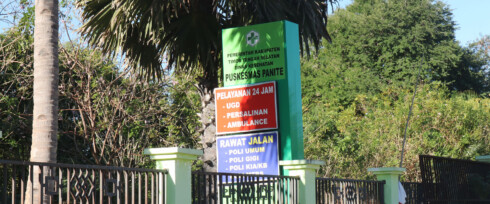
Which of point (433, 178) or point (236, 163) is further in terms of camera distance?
point (433, 178)

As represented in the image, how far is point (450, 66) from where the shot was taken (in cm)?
3669

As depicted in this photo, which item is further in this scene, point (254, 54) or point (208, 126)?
point (208, 126)

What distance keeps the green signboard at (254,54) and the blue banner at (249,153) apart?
0.98 meters

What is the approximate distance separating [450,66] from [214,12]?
26.3 metres

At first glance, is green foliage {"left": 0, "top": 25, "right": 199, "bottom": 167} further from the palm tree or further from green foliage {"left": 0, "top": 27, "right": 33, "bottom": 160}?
the palm tree

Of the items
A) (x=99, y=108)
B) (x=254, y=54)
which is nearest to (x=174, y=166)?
(x=254, y=54)

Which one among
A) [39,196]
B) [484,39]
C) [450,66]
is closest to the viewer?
[39,196]

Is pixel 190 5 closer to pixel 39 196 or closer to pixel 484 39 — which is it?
pixel 39 196

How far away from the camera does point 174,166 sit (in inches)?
274

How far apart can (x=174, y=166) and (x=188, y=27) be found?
6302mm

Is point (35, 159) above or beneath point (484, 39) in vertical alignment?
beneath

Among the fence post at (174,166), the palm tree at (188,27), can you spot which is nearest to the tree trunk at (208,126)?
Result: the palm tree at (188,27)

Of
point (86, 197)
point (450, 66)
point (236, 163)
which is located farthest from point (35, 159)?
point (450, 66)

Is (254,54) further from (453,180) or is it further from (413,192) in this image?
(453,180)
